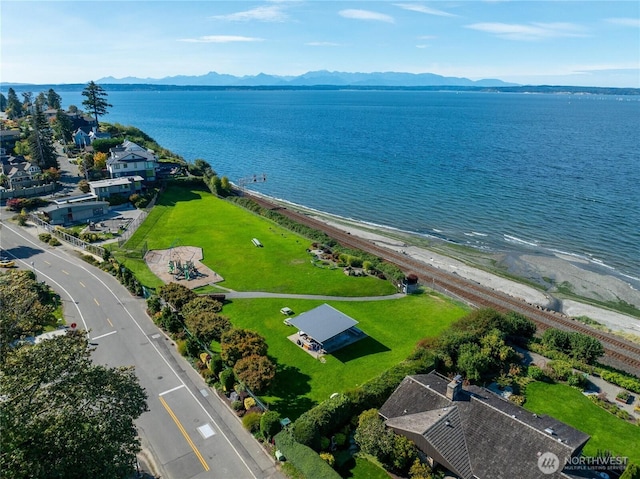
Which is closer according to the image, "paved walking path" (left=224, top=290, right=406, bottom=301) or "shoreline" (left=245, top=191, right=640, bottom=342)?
"paved walking path" (left=224, top=290, right=406, bottom=301)

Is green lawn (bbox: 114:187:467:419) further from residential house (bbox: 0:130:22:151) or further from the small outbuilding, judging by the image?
residential house (bbox: 0:130:22:151)

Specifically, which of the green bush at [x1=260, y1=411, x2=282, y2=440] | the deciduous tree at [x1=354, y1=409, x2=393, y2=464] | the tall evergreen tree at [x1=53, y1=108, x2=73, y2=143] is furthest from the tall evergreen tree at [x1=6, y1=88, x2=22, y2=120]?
the deciduous tree at [x1=354, y1=409, x2=393, y2=464]

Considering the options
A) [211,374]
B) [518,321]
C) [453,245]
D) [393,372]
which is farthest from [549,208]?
[211,374]

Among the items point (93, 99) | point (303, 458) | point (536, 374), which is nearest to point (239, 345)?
point (303, 458)

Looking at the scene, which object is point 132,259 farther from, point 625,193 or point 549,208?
point 625,193

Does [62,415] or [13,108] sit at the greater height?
[13,108]

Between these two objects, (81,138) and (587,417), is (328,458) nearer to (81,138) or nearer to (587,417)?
(587,417)
